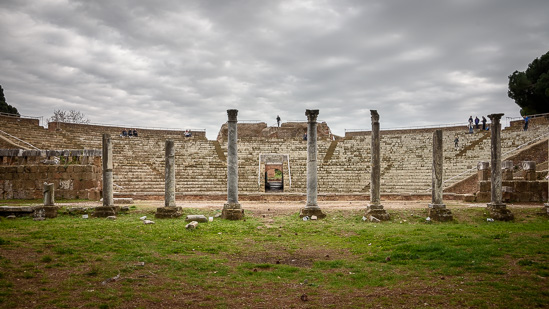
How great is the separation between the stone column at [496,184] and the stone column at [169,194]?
11963 millimetres

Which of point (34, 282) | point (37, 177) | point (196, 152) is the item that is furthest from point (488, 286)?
point (196, 152)

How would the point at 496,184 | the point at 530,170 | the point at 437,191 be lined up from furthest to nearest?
1. the point at 530,170
2. the point at 496,184
3. the point at 437,191

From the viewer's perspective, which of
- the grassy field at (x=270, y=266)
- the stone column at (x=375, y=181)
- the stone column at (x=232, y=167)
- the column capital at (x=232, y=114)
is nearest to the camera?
the grassy field at (x=270, y=266)

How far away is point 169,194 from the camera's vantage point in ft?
48.8

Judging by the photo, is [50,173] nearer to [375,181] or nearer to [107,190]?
[107,190]

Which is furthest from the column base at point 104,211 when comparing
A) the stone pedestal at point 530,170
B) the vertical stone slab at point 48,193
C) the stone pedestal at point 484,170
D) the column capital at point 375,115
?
the stone pedestal at point 530,170

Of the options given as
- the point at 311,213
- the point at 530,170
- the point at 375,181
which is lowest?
the point at 311,213

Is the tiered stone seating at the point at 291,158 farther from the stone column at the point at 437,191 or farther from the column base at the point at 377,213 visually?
the column base at the point at 377,213

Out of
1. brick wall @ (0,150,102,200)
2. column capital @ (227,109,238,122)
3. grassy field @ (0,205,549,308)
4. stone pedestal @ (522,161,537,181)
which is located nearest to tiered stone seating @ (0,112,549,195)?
brick wall @ (0,150,102,200)

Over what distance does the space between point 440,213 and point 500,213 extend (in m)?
2.18

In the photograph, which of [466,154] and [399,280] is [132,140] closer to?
[466,154]

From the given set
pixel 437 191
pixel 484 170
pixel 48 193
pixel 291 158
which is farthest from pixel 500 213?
pixel 291 158

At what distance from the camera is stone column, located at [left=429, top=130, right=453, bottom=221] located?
13.8 metres

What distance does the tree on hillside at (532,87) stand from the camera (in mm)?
35634
